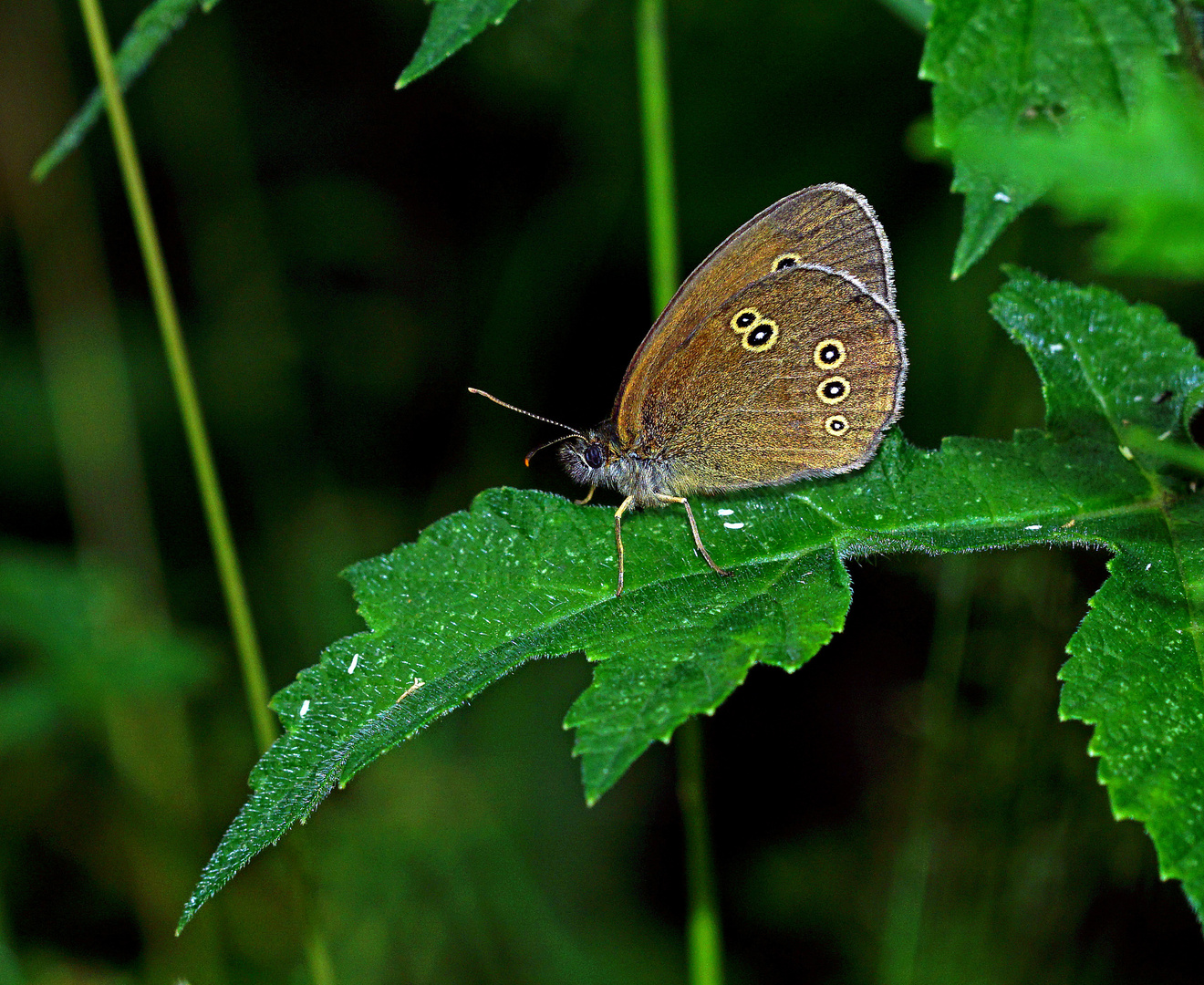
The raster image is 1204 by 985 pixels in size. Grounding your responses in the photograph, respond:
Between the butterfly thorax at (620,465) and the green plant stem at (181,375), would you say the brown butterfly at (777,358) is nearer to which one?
the butterfly thorax at (620,465)

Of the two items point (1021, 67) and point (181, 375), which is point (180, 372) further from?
point (1021, 67)

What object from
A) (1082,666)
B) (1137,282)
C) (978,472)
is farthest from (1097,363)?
(1137,282)

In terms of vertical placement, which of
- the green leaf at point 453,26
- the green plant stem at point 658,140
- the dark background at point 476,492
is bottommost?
the dark background at point 476,492

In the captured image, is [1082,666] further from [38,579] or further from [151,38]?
[38,579]

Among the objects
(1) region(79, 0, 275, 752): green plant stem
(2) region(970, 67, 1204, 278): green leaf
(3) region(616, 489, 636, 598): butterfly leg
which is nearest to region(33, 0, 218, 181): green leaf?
(1) region(79, 0, 275, 752): green plant stem

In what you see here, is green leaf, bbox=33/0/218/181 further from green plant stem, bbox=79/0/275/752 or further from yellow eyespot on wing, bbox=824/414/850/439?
yellow eyespot on wing, bbox=824/414/850/439

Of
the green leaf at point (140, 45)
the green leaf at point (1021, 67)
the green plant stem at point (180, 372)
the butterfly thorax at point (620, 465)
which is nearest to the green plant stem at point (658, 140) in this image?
the butterfly thorax at point (620, 465)

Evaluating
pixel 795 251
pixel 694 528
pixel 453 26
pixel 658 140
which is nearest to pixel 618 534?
pixel 694 528
